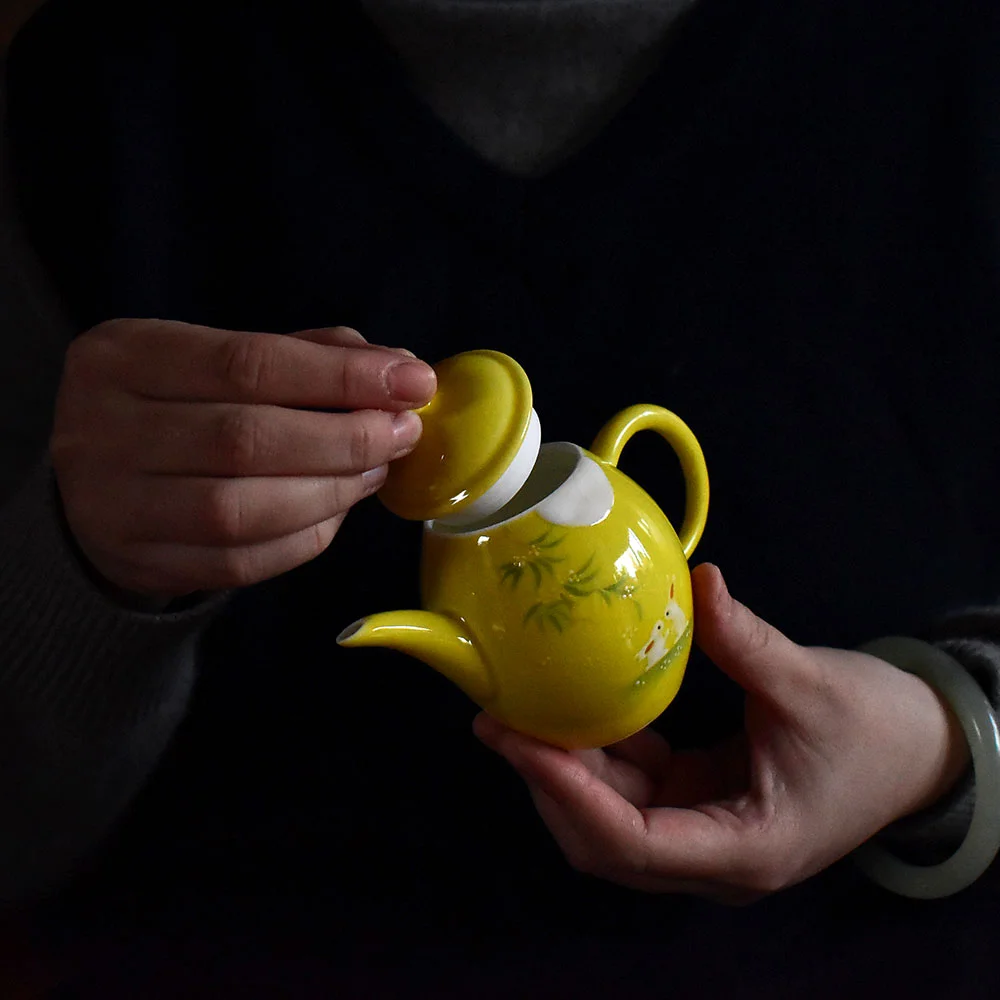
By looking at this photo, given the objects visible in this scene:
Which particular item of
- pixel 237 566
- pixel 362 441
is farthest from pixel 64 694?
pixel 362 441

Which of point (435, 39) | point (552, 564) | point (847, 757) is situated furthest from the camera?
point (435, 39)

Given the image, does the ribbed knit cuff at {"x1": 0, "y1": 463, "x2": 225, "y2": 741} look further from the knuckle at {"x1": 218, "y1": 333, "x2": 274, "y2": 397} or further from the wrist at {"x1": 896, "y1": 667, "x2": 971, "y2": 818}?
the wrist at {"x1": 896, "y1": 667, "x2": 971, "y2": 818}

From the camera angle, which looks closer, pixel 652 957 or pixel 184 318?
pixel 652 957

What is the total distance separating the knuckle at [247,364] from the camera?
0.51 m

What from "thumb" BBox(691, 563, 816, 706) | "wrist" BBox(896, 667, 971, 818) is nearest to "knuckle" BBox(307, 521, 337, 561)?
"thumb" BBox(691, 563, 816, 706)

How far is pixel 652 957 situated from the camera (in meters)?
0.69

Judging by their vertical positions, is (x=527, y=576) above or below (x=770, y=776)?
above

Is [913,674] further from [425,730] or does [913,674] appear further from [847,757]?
[425,730]

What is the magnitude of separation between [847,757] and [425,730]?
375 mm

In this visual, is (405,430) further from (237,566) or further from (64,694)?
(64,694)

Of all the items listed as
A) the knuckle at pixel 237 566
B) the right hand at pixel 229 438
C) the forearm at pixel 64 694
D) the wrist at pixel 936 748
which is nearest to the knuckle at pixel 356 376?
the right hand at pixel 229 438

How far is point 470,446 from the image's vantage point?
530 mm

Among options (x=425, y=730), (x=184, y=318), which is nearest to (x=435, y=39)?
(x=184, y=318)

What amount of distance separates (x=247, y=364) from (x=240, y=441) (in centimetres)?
4
